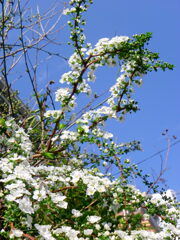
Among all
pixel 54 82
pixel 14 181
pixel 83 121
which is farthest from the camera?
pixel 54 82

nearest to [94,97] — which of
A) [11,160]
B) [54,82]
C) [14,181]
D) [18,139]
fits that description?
[54,82]

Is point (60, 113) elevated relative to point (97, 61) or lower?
lower

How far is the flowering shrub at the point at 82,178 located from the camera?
2.12m

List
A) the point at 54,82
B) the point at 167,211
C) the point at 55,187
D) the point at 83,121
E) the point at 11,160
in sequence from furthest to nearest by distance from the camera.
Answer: the point at 54,82 < the point at 83,121 < the point at 167,211 < the point at 55,187 < the point at 11,160

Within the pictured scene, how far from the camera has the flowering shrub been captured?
6.96 ft

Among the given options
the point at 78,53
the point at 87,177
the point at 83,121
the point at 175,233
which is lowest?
the point at 175,233

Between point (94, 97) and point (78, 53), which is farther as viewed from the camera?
point (94, 97)

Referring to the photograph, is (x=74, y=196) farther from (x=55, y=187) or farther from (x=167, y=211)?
(x=167, y=211)

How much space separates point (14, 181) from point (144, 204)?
1559 mm

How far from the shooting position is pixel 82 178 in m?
2.71

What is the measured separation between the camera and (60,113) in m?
3.34

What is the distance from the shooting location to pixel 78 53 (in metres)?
3.40

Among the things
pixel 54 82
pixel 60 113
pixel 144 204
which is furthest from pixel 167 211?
pixel 54 82

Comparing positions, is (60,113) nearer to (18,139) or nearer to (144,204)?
(18,139)
